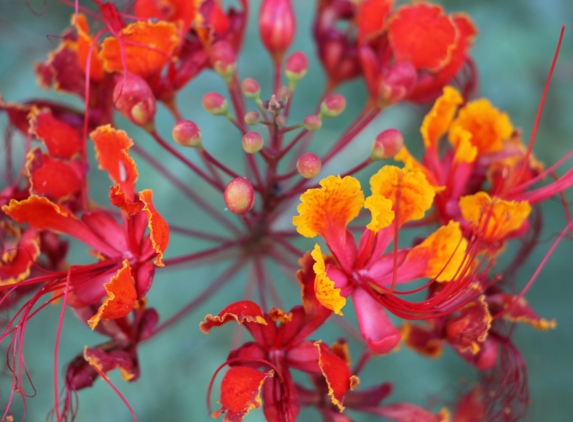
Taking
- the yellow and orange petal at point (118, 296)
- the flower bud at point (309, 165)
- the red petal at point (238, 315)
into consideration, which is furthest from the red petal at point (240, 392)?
the flower bud at point (309, 165)

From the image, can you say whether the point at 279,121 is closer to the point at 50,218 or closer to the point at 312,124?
the point at 312,124

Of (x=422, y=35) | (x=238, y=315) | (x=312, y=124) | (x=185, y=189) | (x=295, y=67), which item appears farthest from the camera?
(x=185, y=189)

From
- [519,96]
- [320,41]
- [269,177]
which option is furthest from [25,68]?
[519,96]

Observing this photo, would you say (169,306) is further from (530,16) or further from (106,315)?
(530,16)

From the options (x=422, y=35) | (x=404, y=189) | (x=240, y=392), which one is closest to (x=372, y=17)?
(x=422, y=35)

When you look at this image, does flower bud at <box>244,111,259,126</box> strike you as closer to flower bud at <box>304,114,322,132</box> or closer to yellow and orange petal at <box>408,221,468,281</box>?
flower bud at <box>304,114,322,132</box>

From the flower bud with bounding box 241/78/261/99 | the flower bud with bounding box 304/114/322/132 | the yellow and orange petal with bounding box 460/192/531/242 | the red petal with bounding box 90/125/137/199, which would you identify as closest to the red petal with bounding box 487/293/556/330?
the yellow and orange petal with bounding box 460/192/531/242
